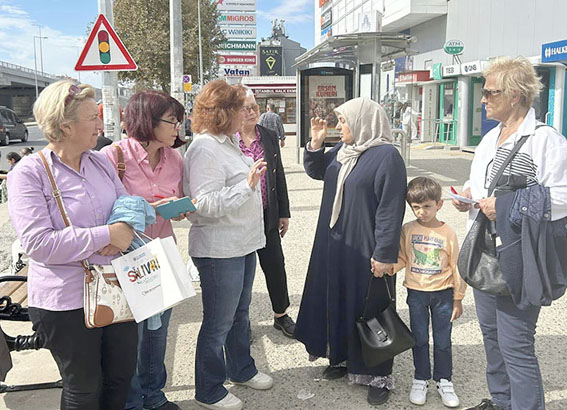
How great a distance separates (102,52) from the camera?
228 inches

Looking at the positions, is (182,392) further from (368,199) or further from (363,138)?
(363,138)

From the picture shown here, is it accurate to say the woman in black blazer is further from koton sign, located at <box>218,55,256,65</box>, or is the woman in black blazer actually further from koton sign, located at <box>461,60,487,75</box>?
koton sign, located at <box>218,55,256,65</box>

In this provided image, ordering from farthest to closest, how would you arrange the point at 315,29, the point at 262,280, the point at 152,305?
the point at 315,29, the point at 262,280, the point at 152,305

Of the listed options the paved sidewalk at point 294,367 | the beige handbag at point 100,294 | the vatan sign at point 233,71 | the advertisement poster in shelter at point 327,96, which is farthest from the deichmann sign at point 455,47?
the vatan sign at point 233,71

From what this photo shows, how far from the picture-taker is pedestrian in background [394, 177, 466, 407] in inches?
120

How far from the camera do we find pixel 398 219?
298cm

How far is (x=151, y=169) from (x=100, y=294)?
85 cm

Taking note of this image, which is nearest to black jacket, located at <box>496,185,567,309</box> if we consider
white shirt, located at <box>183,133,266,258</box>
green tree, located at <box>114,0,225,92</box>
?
white shirt, located at <box>183,133,266,258</box>

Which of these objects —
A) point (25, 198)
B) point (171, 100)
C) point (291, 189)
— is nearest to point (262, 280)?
point (171, 100)

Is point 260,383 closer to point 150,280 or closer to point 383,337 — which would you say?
point 383,337

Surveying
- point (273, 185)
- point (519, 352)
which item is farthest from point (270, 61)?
point (519, 352)

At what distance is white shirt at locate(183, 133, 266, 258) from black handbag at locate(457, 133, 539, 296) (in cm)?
114

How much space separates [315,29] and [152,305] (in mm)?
58040

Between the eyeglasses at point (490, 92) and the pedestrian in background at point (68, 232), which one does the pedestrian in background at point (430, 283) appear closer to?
the eyeglasses at point (490, 92)
